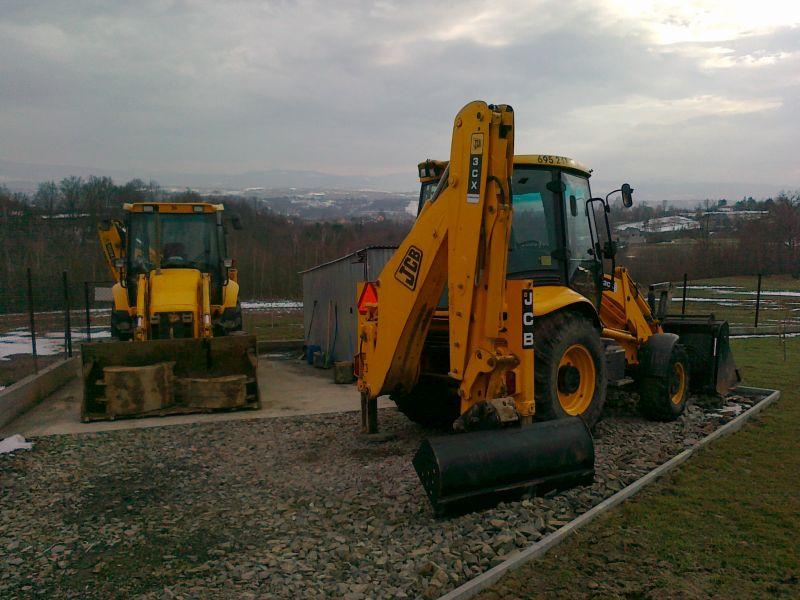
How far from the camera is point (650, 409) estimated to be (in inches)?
305

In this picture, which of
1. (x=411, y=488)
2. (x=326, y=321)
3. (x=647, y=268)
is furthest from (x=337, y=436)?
(x=647, y=268)

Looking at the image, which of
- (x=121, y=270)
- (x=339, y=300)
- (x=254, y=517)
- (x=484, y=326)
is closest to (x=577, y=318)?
(x=484, y=326)

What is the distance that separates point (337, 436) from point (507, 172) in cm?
382

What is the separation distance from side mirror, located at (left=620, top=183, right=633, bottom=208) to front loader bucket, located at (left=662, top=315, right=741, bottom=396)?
8.79 ft

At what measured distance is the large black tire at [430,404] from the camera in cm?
675

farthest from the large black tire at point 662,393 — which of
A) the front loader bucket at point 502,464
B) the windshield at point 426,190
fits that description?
the windshield at point 426,190

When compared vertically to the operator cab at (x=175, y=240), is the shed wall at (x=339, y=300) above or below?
below

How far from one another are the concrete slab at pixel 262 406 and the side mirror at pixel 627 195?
418cm

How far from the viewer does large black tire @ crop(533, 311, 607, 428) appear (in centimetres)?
572

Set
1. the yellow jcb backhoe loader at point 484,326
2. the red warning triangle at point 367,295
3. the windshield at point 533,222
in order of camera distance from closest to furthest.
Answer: the yellow jcb backhoe loader at point 484,326 < the windshield at point 533,222 < the red warning triangle at point 367,295

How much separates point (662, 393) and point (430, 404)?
2.79 metres

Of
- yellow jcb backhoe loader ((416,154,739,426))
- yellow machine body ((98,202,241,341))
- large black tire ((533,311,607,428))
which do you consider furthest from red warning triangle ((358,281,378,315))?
yellow machine body ((98,202,241,341))

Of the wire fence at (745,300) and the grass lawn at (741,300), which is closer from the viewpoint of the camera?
the wire fence at (745,300)

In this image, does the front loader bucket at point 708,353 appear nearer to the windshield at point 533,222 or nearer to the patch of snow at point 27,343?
the windshield at point 533,222
